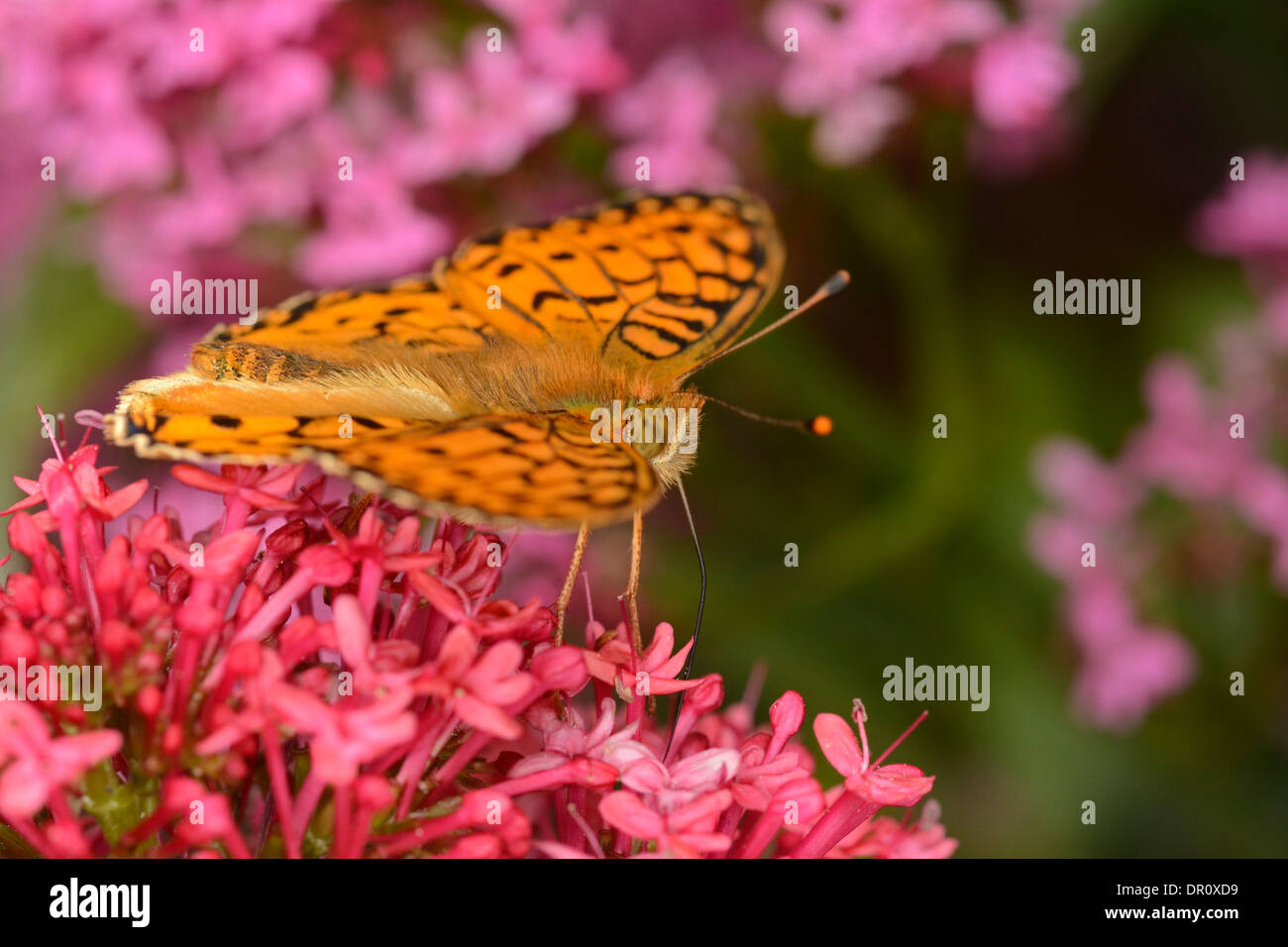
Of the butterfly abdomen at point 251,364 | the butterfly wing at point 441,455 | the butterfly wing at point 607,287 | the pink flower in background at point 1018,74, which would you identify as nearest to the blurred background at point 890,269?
the pink flower in background at point 1018,74

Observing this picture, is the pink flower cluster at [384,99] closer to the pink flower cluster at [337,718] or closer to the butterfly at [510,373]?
the butterfly at [510,373]

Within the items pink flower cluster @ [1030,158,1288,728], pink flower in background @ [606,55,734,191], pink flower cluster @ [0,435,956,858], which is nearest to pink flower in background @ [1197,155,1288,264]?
pink flower cluster @ [1030,158,1288,728]

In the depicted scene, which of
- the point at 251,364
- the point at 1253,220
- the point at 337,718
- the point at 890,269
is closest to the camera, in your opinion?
the point at 337,718

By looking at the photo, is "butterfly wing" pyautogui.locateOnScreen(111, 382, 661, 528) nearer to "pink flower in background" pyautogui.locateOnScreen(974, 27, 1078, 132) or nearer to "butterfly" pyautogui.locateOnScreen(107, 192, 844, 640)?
"butterfly" pyautogui.locateOnScreen(107, 192, 844, 640)

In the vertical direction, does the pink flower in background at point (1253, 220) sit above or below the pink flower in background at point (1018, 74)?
below

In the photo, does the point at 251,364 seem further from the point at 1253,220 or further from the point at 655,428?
the point at 1253,220

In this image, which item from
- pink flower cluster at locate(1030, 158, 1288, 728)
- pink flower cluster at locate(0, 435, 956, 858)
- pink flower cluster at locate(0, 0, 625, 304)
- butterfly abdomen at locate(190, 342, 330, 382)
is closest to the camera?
pink flower cluster at locate(0, 435, 956, 858)

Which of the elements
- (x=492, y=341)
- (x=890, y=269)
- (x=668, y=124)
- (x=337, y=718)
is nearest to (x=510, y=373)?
(x=492, y=341)
